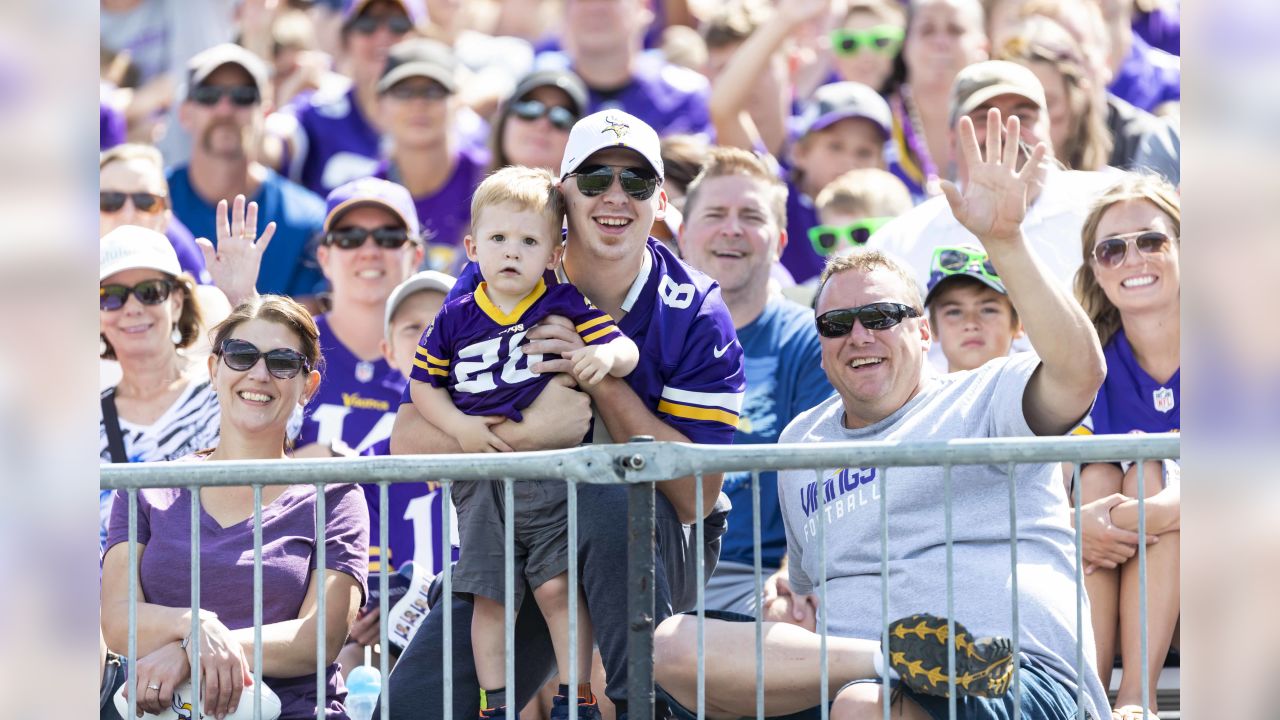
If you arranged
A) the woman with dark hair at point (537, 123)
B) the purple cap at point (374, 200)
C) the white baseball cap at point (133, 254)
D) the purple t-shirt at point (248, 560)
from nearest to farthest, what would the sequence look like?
1. the purple t-shirt at point (248, 560)
2. the white baseball cap at point (133, 254)
3. the purple cap at point (374, 200)
4. the woman with dark hair at point (537, 123)

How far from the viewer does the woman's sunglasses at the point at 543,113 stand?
7.07 metres

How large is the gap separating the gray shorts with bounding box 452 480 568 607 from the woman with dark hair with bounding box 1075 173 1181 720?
65.6 inches

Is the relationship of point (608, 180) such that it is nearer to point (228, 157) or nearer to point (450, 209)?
point (450, 209)

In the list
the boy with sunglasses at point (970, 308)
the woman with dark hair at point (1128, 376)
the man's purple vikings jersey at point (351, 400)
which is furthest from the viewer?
the man's purple vikings jersey at point (351, 400)

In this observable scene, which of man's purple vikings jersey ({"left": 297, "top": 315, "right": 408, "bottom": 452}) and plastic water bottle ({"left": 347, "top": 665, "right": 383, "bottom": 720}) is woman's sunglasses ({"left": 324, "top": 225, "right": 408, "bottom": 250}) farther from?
plastic water bottle ({"left": 347, "top": 665, "right": 383, "bottom": 720})

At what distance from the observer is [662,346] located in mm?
3955

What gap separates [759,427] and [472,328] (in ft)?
5.07

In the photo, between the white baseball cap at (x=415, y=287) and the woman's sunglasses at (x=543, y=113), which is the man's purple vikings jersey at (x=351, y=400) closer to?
the white baseball cap at (x=415, y=287)

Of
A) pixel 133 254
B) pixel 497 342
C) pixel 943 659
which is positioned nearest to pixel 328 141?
pixel 133 254

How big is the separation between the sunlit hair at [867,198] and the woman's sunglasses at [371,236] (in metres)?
1.77

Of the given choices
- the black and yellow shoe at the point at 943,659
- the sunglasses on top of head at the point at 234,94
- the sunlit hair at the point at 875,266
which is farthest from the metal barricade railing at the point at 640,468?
the sunglasses on top of head at the point at 234,94

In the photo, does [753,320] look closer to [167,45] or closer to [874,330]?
[874,330]

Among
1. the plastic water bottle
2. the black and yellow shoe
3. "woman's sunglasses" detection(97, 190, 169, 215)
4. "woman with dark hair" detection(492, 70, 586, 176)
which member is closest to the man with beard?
"woman's sunglasses" detection(97, 190, 169, 215)

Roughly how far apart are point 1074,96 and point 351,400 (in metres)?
3.18
